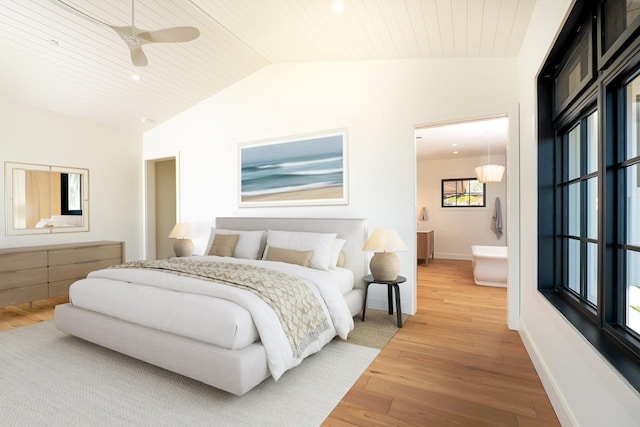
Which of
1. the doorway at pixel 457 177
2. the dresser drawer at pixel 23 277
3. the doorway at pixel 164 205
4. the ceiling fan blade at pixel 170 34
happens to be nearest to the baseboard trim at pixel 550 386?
the ceiling fan blade at pixel 170 34

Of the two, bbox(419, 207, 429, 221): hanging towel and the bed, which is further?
bbox(419, 207, 429, 221): hanging towel

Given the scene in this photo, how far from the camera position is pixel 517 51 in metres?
3.10

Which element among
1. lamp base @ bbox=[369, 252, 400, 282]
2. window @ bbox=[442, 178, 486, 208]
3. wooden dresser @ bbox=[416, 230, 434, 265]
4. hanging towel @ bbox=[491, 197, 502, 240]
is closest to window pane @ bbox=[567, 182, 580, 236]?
lamp base @ bbox=[369, 252, 400, 282]

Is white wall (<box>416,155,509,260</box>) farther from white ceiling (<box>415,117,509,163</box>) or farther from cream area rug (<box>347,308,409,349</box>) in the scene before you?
cream area rug (<box>347,308,409,349</box>)

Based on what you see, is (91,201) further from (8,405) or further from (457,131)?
(457,131)

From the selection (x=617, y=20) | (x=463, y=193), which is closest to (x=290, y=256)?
(x=617, y=20)

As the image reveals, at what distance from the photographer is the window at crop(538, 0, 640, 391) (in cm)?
133

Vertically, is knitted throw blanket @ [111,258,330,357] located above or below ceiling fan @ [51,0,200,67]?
below

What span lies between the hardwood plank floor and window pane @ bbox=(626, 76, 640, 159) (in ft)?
4.84

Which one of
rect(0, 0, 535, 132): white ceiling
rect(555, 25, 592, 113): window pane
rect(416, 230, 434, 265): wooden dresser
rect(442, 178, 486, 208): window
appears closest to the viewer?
rect(555, 25, 592, 113): window pane

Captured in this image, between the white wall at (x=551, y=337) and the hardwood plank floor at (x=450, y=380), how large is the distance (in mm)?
155

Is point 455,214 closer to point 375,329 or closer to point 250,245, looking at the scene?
point 375,329

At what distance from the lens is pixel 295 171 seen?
174 inches

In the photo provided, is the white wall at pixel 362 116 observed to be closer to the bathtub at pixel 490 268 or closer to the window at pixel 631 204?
the bathtub at pixel 490 268
